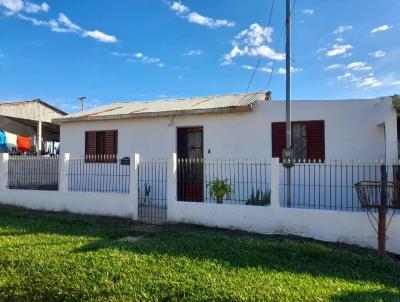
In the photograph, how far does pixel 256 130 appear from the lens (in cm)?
1055

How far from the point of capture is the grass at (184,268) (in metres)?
4.60

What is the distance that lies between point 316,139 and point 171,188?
3.97 m

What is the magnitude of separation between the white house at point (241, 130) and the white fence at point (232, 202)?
2.60ft

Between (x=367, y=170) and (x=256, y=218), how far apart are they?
9.22 feet

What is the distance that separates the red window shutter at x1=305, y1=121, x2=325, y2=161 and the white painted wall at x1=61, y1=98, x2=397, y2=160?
0.36ft

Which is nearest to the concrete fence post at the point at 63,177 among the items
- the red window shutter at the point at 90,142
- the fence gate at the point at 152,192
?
the fence gate at the point at 152,192

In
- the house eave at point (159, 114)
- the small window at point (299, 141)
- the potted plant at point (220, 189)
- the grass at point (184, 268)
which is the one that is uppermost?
the house eave at point (159, 114)

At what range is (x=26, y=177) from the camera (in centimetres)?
1137

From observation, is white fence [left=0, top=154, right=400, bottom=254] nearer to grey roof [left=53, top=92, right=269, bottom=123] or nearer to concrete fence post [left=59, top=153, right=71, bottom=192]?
concrete fence post [left=59, top=153, right=71, bottom=192]

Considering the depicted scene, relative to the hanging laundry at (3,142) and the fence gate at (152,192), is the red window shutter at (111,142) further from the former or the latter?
the hanging laundry at (3,142)

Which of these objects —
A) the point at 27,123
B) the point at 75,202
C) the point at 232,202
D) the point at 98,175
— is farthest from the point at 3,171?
the point at 27,123

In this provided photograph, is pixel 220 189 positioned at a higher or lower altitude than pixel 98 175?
lower

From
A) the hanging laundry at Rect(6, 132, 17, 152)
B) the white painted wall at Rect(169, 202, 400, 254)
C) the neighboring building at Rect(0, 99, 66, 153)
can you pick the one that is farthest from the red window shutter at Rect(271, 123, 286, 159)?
the hanging laundry at Rect(6, 132, 17, 152)

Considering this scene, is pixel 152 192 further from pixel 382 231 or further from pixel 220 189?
→ pixel 382 231
